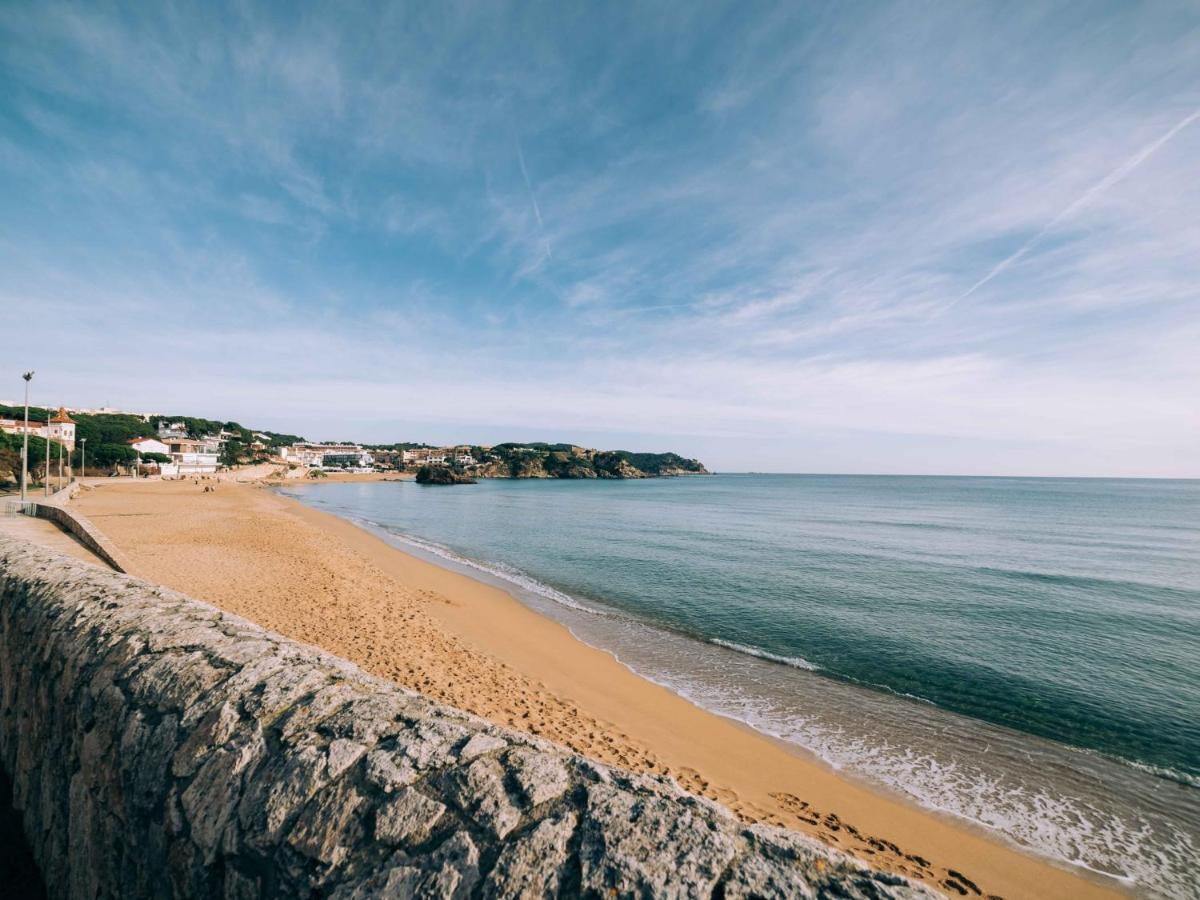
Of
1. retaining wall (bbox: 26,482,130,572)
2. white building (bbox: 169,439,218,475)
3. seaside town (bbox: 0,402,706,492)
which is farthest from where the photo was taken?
white building (bbox: 169,439,218,475)

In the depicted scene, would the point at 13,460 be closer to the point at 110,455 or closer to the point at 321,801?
the point at 110,455

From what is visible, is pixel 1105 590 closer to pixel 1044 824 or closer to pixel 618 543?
pixel 1044 824

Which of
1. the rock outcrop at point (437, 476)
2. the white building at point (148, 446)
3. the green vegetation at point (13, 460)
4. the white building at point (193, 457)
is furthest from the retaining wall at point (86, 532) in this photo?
the rock outcrop at point (437, 476)

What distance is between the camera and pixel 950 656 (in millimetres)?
14203

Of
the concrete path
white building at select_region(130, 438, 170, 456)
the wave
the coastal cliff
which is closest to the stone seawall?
the concrete path

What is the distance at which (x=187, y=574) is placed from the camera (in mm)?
16812

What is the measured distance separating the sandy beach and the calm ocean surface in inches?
31.0

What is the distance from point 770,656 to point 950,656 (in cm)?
500

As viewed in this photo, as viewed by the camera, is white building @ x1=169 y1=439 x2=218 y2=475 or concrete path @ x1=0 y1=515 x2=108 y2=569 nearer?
concrete path @ x1=0 y1=515 x2=108 y2=569

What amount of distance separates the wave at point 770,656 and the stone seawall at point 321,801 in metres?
12.7

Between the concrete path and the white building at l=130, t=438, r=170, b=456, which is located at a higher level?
the white building at l=130, t=438, r=170, b=456

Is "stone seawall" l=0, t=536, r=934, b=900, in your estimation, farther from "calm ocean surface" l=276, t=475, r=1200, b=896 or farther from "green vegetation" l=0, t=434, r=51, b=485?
"green vegetation" l=0, t=434, r=51, b=485

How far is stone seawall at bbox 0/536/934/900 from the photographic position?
1749 mm

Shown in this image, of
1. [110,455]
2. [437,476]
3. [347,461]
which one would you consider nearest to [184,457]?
[110,455]
